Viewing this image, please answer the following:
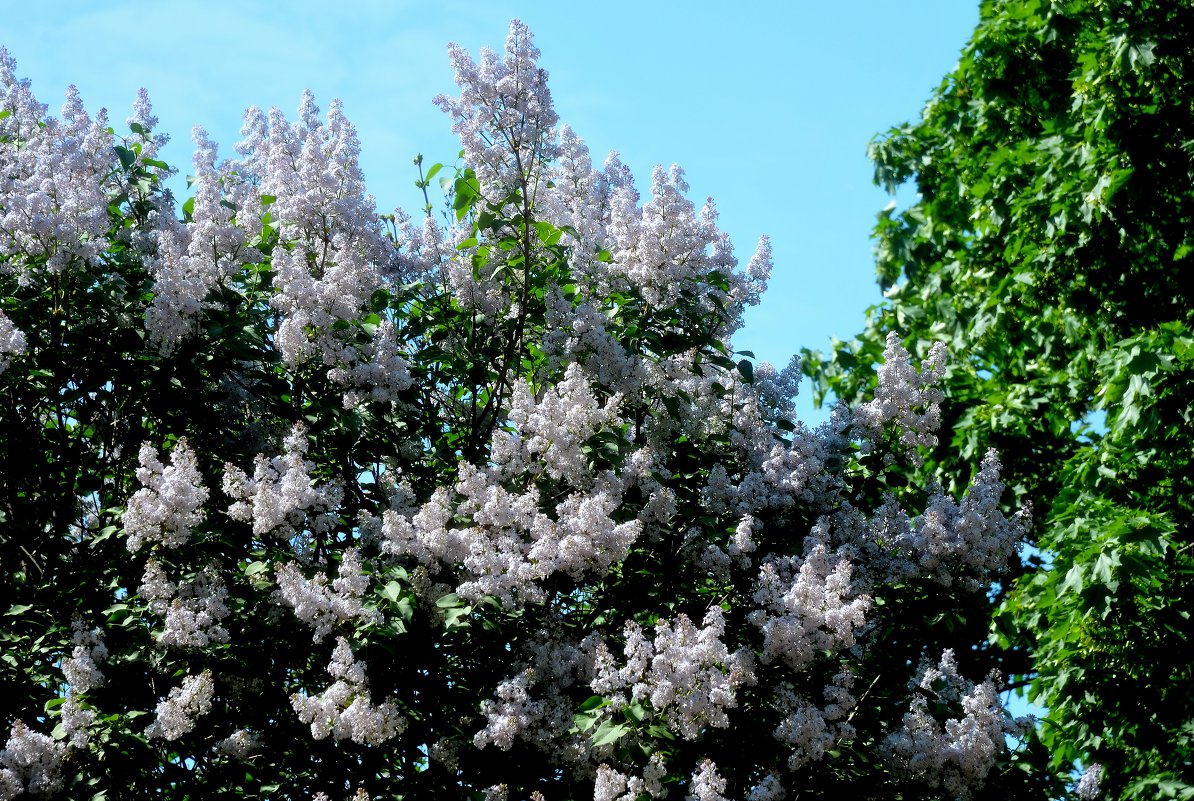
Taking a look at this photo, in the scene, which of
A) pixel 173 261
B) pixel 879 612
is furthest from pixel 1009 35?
pixel 173 261

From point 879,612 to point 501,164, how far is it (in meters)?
3.53

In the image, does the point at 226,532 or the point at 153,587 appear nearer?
the point at 153,587

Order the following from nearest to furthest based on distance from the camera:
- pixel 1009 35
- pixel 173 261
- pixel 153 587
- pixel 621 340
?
1. pixel 153 587
2. pixel 173 261
3. pixel 621 340
4. pixel 1009 35

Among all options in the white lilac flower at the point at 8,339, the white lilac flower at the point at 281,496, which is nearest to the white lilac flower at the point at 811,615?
the white lilac flower at the point at 281,496

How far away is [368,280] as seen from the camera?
724 centimetres

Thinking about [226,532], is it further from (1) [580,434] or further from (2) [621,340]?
(2) [621,340]

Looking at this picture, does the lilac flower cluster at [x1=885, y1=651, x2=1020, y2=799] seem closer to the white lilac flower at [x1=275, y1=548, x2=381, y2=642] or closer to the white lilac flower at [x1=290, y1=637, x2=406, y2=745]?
the white lilac flower at [x1=290, y1=637, x2=406, y2=745]

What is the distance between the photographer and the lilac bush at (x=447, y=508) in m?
5.99

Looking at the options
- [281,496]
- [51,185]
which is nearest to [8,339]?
[51,185]

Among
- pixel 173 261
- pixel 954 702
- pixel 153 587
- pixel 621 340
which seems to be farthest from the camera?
pixel 621 340

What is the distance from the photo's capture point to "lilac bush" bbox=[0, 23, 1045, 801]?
236 inches

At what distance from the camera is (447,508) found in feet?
20.8

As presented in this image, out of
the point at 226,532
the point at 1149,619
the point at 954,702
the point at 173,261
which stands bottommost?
the point at 954,702

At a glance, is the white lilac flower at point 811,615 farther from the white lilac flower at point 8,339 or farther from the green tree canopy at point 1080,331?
the white lilac flower at point 8,339
